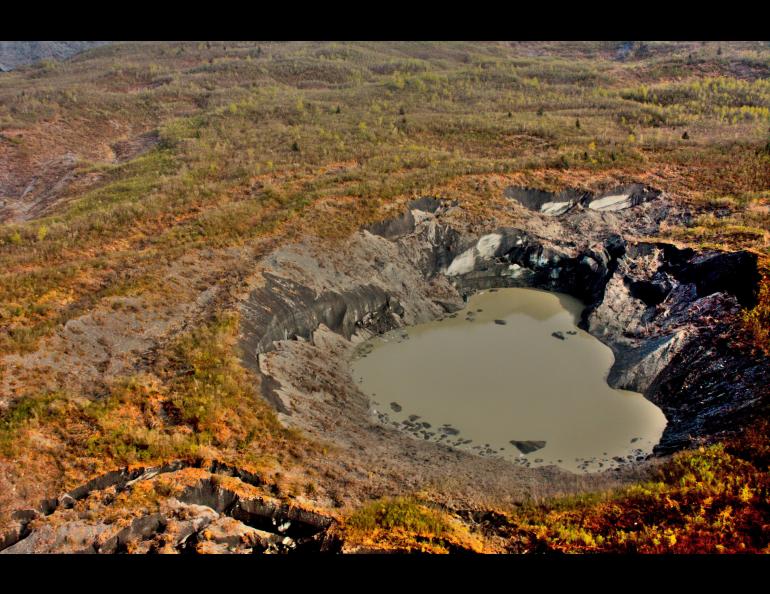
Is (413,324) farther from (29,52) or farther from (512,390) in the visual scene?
(29,52)

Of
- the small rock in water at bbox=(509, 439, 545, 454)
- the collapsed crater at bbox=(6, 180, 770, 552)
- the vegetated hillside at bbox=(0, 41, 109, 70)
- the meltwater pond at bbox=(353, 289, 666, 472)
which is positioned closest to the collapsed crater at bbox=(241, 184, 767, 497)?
the collapsed crater at bbox=(6, 180, 770, 552)

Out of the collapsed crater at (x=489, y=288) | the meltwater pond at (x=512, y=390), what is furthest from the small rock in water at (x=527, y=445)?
the collapsed crater at (x=489, y=288)

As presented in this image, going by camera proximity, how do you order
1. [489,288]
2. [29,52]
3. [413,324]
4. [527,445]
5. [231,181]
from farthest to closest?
[29,52], [231,181], [489,288], [413,324], [527,445]

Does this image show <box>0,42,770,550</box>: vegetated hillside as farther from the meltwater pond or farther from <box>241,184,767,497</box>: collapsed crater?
the meltwater pond

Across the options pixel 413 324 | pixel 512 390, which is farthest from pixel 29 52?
pixel 512 390

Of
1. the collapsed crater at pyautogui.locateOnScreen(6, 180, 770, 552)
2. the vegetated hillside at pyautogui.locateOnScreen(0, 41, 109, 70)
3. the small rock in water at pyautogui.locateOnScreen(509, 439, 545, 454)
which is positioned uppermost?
the vegetated hillside at pyautogui.locateOnScreen(0, 41, 109, 70)

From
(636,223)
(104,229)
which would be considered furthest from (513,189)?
(104,229)

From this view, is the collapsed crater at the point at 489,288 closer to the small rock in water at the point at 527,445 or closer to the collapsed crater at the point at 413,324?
the collapsed crater at the point at 413,324
